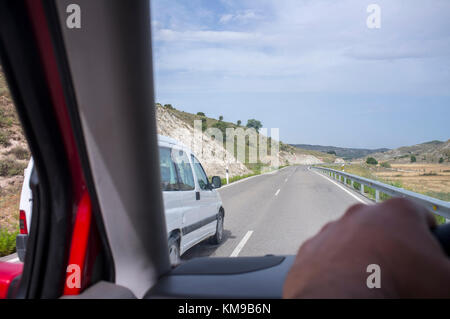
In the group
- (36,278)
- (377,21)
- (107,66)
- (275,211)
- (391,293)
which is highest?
(377,21)

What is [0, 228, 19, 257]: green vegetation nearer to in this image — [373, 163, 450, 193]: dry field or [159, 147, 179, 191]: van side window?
[159, 147, 179, 191]: van side window

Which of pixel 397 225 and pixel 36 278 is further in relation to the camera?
pixel 36 278

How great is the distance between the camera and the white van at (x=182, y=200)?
13.4 ft

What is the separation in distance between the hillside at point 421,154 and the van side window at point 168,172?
200 cm

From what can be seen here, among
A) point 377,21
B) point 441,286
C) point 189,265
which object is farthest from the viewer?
point 189,265

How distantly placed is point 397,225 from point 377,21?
1.44 meters

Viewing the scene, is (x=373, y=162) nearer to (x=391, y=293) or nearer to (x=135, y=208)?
(x=135, y=208)

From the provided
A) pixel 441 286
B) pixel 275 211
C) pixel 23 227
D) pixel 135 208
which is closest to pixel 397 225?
pixel 441 286

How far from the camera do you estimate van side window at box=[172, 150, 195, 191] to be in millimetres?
4562

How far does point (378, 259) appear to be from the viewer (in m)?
1.21

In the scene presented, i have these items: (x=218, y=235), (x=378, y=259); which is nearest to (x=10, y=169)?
(x=218, y=235)

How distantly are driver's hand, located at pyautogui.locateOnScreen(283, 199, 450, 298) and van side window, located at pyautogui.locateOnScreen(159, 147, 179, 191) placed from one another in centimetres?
273

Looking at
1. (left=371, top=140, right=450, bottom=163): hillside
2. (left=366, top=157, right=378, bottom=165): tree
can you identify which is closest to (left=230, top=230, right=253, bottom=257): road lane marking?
(left=366, top=157, right=378, bottom=165): tree

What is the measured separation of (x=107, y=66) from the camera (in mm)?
2096
